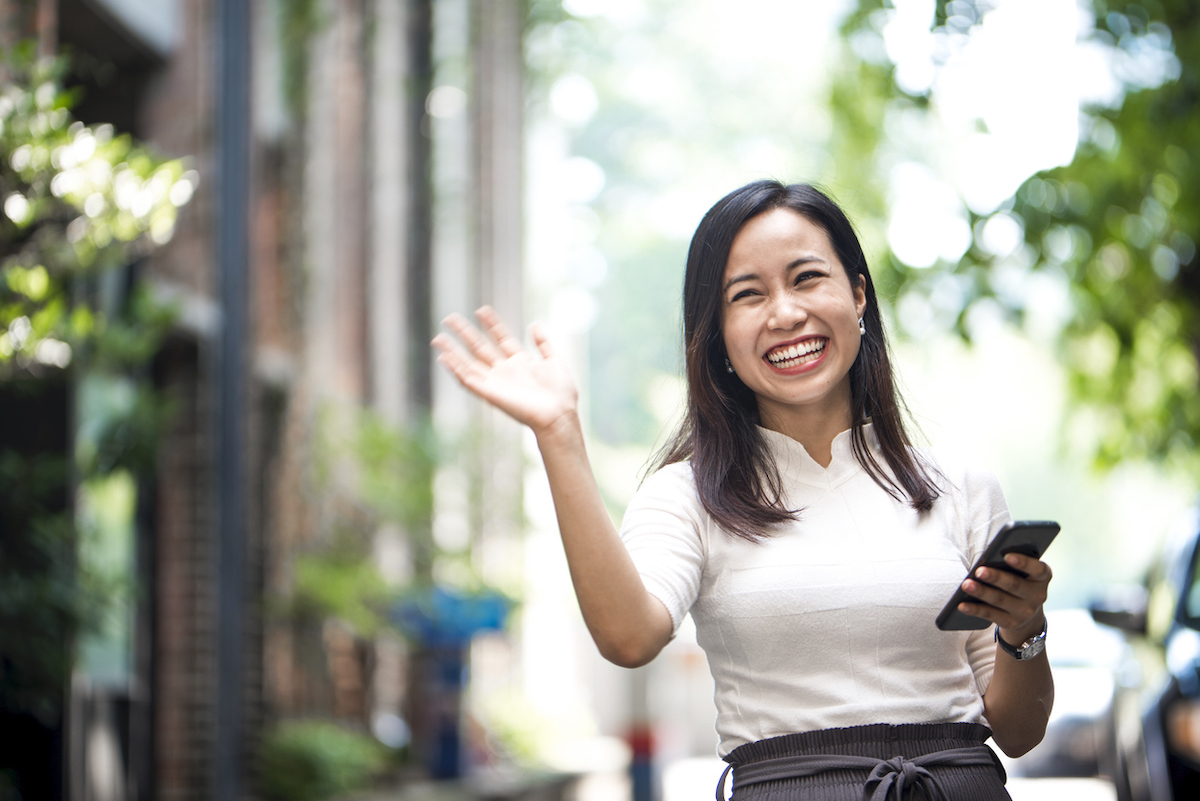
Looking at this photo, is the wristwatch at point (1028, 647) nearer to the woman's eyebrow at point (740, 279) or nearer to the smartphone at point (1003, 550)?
the smartphone at point (1003, 550)

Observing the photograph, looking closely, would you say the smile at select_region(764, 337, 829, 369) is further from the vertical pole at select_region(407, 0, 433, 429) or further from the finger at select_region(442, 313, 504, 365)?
the vertical pole at select_region(407, 0, 433, 429)

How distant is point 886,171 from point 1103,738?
4.38 metres

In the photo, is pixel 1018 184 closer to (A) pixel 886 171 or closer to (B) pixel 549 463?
(A) pixel 886 171

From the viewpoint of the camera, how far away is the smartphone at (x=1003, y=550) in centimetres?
181

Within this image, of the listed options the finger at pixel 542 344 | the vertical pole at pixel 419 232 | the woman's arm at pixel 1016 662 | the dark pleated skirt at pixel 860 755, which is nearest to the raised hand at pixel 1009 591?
the woman's arm at pixel 1016 662

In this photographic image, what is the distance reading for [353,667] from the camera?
411 inches

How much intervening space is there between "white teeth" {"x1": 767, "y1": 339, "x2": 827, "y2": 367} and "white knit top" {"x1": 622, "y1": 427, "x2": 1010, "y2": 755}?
0.22 meters

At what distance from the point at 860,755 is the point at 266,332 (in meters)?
7.85

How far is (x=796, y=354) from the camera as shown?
2117 millimetres

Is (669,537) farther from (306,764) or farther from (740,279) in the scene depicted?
(306,764)

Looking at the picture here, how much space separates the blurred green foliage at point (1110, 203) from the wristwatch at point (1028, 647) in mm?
3289

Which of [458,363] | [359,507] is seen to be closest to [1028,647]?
[458,363]

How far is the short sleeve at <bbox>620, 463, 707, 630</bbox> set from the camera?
196 cm

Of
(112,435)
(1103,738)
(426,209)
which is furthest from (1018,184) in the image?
(426,209)
